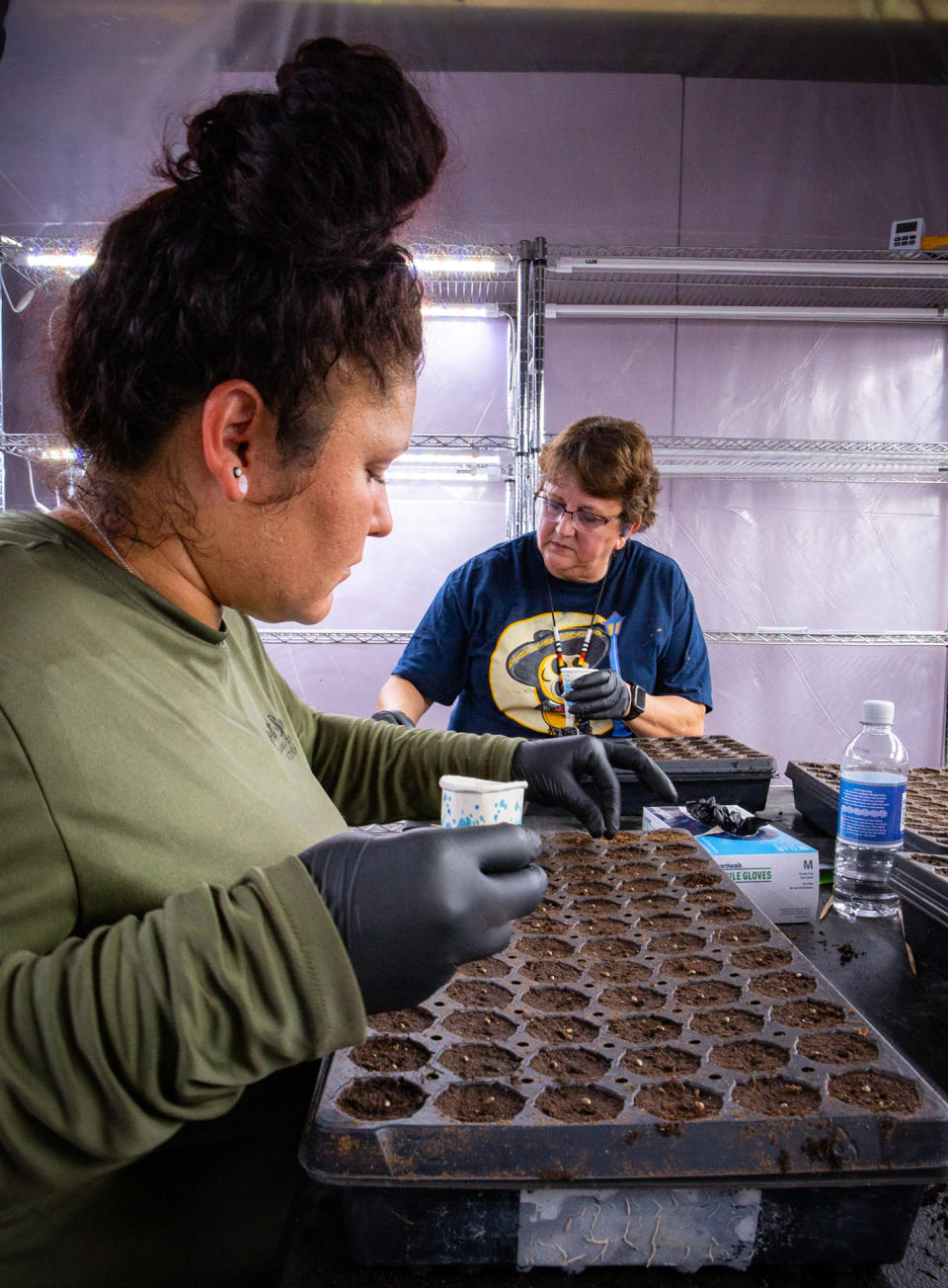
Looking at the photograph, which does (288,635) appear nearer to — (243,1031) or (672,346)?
(672,346)

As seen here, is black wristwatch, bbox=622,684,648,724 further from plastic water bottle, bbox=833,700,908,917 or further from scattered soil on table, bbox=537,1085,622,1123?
scattered soil on table, bbox=537,1085,622,1123

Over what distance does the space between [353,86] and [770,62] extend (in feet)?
10.2

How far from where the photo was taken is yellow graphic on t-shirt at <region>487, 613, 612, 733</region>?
6.81 feet

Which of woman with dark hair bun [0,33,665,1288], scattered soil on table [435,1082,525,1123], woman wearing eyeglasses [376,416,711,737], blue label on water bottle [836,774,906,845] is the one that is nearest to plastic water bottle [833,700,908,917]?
blue label on water bottle [836,774,906,845]

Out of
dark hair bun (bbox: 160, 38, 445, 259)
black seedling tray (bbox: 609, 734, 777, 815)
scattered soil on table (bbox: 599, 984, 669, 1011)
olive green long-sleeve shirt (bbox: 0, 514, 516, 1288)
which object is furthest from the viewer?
black seedling tray (bbox: 609, 734, 777, 815)

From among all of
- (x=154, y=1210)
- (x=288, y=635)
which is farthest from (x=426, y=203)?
(x=288, y=635)

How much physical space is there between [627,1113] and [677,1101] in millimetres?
47

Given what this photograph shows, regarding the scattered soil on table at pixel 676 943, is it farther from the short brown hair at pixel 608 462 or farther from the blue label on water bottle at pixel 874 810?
the short brown hair at pixel 608 462

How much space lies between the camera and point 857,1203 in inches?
20.6

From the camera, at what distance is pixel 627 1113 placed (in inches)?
22.0

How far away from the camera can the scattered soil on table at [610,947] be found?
85 centimetres

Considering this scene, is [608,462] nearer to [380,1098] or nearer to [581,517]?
[581,517]

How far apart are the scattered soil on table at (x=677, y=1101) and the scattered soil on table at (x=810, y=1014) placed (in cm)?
14

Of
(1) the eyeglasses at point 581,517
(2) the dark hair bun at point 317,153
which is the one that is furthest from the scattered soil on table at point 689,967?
(1) the eyeglasses at point 581,517
